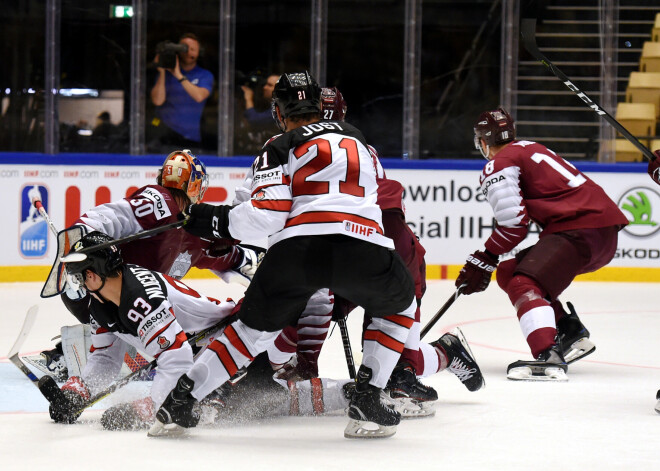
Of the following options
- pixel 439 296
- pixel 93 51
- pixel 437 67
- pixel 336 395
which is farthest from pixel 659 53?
pixel 336 395

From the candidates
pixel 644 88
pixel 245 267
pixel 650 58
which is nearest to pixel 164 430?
pixel 245 267

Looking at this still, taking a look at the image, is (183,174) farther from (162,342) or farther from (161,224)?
(162,342)

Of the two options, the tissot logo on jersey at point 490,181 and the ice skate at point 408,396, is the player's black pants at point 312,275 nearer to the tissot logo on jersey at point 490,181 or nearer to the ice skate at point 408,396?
the ice skate at point 408,396

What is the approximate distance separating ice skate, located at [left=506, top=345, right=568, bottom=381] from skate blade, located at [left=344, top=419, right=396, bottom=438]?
1217mm

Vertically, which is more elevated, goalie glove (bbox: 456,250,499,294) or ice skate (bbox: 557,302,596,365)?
goalie glove (bbox: 456,250,499,294)

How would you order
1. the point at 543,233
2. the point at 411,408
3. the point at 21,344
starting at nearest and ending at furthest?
the point at 21,344, the point at 411,408, the point at 543,233

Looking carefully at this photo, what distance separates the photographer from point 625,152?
318 inches

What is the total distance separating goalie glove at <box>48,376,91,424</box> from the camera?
3.12 metres

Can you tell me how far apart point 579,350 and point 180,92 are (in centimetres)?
454

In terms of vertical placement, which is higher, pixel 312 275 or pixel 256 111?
pixel 256 111

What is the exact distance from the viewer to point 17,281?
285 inches

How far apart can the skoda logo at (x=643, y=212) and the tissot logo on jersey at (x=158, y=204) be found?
4802mm

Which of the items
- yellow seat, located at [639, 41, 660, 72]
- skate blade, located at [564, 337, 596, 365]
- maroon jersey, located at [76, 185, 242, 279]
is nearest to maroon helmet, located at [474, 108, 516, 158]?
skate blade, located at [564, 337, 596, 365]

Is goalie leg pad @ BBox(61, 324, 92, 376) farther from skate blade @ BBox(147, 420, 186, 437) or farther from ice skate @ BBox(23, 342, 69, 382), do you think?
Answer: skate blade @ BBox(147, 420, 186, 437)
